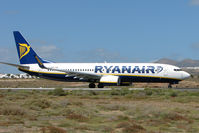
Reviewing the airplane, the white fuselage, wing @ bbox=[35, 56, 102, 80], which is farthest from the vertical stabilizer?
the white fuselage

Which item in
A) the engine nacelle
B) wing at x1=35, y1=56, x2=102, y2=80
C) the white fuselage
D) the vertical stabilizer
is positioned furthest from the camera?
the vertical stabilizer

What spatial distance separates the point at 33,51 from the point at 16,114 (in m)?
32.1

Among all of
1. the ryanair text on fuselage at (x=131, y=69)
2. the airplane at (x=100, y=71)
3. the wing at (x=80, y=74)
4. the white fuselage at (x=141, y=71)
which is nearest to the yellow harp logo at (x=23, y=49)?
the airplane at (x=100, y=71)

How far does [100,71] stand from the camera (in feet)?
147

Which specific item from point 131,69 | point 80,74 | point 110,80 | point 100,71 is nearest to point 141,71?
point 131,69

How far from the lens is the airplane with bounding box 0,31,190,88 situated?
140 feet

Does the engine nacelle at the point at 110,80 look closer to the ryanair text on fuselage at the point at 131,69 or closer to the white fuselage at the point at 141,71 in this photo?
the white fuselage at the point at 141,71

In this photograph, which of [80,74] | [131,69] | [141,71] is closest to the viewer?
[141,71]

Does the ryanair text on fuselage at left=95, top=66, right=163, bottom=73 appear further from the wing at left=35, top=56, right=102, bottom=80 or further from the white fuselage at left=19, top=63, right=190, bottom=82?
the wing at left=35, top=56, right=102, bottom=80

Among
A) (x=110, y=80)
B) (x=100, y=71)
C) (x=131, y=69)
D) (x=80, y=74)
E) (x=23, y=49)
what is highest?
(x=23, y=49)

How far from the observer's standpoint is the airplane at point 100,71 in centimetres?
4278

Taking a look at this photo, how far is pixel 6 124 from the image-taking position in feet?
48.2

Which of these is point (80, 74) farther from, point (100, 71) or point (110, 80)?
point (110, 80)

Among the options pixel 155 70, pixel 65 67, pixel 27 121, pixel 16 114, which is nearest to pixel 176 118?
pixel 27 121
